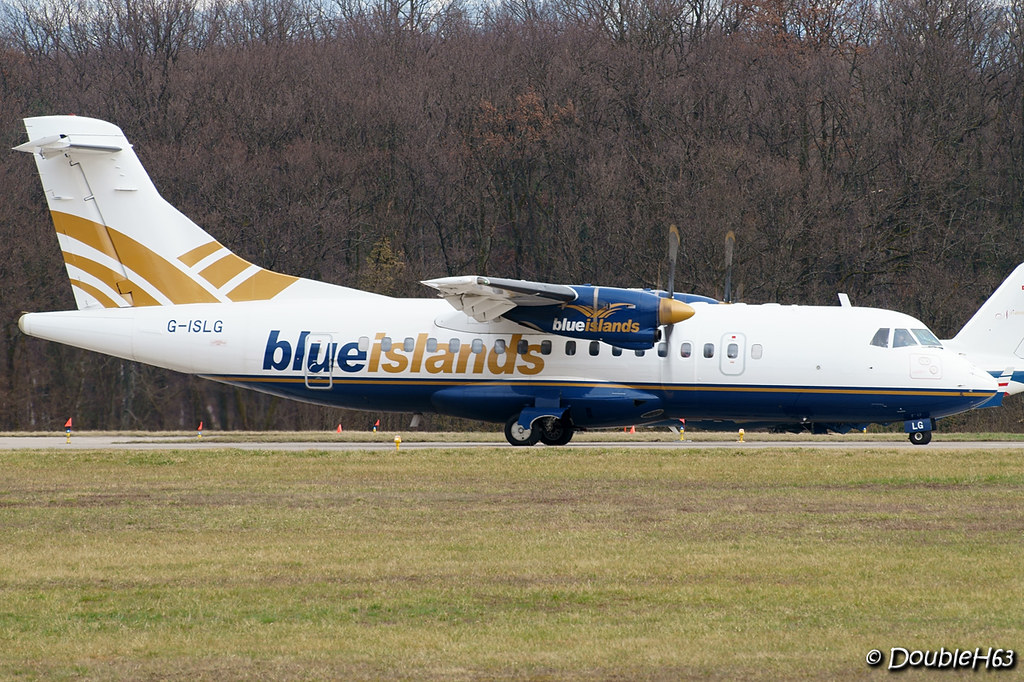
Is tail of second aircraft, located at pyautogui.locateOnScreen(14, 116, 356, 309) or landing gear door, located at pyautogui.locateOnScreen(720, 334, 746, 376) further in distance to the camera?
tail of second aircraft, located at pyautogui.locateOnScreen(14, 116, 356, 309)

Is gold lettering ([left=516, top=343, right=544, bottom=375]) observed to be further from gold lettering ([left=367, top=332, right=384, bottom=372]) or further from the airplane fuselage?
gold lettering ([left=367, top=332, right=384, bottom=372])

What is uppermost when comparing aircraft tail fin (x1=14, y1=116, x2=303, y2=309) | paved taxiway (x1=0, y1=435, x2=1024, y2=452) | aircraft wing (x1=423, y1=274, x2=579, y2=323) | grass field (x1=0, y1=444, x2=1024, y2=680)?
aircraft tail fin (x1=14, y1=116, x2=303, y2=309)

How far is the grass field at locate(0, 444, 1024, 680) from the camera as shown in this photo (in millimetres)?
8586

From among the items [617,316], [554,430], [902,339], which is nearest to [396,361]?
[554,430]

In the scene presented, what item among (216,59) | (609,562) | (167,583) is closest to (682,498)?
(609,562)

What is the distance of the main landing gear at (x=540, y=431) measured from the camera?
2508cm

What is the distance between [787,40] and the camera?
52219mm

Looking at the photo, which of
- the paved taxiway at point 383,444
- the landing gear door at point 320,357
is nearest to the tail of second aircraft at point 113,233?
the landing gear door at point 320,357

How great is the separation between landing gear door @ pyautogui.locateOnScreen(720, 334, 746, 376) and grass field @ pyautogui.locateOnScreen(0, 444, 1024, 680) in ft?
14.4

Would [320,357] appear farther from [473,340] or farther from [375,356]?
[473,340]

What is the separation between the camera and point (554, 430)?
2528 cm

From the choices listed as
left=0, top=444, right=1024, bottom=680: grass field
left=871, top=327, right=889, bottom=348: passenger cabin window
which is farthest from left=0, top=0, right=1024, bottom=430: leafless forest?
left=0, top=444, right=1024, bottom=680: grass field

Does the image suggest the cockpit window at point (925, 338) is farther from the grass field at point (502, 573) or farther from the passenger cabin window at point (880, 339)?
the grass field at point (502, 573)

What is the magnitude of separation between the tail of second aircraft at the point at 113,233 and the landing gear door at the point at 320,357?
2353 mm
